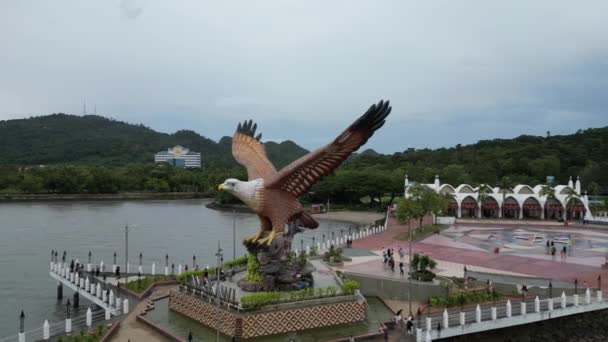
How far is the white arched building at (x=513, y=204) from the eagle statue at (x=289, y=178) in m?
43.2

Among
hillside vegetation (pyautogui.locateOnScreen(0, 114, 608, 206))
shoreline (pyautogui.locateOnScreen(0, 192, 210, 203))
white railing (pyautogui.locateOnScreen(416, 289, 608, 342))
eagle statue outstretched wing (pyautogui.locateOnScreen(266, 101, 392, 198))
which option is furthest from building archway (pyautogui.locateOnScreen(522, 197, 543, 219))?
shoreline (pyautogui.locateOnScreen(0, 192, 210, 203))

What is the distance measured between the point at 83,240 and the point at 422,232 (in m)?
32.6

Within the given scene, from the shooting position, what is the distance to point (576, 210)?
6106 centimetres

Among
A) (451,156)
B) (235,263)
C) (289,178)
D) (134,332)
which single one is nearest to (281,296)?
(289,178)

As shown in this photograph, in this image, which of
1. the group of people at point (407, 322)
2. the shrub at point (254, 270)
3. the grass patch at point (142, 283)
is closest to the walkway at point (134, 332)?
the grass patch at point (142, 283)

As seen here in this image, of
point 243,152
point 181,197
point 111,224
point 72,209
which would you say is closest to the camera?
point 243,152

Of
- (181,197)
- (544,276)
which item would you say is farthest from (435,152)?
(544,276)

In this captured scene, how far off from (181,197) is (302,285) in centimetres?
8834

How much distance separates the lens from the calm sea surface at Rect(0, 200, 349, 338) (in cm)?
2827

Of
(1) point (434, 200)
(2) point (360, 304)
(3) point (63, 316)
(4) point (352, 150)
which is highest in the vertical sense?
(4) point (352, 150)

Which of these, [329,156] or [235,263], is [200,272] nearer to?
[235,263]

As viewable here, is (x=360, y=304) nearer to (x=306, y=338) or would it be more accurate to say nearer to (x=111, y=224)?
(x=306, y=338)

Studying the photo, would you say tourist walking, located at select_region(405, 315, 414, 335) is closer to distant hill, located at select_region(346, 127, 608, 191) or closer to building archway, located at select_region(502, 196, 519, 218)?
building archway, located at select_region(502, 196, 519, 218)

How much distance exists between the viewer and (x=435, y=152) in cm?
12731
